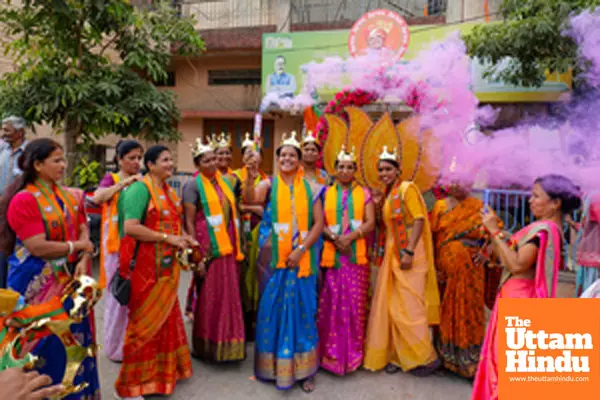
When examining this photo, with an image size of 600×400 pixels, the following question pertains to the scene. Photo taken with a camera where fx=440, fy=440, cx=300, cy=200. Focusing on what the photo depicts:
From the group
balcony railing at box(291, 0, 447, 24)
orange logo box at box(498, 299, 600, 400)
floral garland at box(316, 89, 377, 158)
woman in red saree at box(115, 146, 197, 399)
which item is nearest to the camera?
orange logo box at box(498, 299, 600, 400)

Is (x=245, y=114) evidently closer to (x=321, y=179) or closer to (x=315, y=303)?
(x=321, y=179)

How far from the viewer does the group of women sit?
9.52ft

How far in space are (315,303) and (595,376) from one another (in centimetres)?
182

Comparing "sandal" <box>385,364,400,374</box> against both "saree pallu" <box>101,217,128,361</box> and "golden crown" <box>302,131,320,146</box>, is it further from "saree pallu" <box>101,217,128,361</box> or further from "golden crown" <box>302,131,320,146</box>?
"saree pallu" <box>101,217,128,361</box>

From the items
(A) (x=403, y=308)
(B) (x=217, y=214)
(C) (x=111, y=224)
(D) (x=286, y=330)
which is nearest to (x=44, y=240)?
(B) (x=217, y=214)

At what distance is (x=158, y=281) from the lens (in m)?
2.90

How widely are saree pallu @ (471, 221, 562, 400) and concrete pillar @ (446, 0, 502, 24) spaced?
27.6 feet

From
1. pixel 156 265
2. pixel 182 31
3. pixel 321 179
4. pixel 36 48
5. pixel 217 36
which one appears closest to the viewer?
pixel 156 265

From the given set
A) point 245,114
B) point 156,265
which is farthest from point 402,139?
point 245,114

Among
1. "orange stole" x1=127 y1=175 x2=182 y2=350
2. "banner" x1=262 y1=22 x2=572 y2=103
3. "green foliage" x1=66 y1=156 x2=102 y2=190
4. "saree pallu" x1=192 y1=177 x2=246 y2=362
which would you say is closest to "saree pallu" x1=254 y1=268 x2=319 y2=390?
"saree pallu" x1=192 y1=177 x2=246 y2=362

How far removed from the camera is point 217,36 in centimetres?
1176

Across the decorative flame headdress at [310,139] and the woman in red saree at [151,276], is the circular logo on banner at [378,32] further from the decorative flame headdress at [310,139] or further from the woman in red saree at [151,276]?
the woman in red saree at [151,276]

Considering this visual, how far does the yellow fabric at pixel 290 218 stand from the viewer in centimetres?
318

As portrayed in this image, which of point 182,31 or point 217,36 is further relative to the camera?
point 217,36
